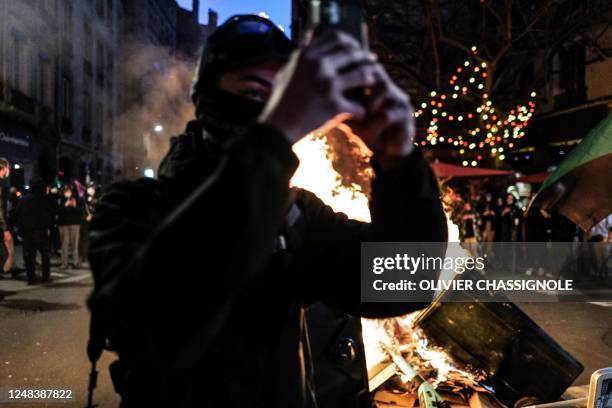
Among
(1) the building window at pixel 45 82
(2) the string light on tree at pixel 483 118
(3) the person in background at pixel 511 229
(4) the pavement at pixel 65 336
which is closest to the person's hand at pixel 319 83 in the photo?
(4) the pavement at pixel 65 336

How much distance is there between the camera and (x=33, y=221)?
9.45 m

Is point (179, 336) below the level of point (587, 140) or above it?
below

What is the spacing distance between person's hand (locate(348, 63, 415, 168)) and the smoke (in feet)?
111

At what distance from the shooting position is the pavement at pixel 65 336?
4.77 meters

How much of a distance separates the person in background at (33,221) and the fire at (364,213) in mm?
7179

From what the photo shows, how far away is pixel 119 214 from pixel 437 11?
15349mm

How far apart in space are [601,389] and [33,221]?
955cm

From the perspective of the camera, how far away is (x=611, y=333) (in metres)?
6.93

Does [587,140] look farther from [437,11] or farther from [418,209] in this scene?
→ [437,11]

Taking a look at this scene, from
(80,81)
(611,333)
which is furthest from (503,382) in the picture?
(80,81)

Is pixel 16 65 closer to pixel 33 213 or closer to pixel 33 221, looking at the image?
pixel 33 213

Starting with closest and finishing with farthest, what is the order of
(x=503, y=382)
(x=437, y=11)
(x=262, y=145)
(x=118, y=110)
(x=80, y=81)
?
(x=262, y=145)
(x=503, y=382)
(x=437, y=11)
(x=80, y=81)
(x=118, y=110)

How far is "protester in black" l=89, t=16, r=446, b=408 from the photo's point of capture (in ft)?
2.72

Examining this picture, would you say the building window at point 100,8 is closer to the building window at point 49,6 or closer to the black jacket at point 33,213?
the building window at point 49,6
